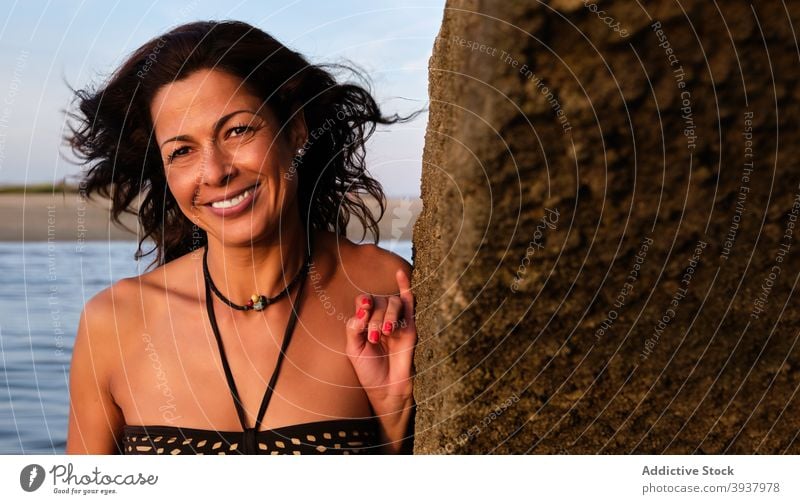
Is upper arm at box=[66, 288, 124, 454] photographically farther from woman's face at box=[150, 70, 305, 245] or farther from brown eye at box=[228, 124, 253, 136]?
brown eye at box=[228, 124, 253, 136]

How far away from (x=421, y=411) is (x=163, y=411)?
1.05m

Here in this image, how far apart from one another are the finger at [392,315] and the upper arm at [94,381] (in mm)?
1132

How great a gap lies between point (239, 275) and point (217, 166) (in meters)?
0.47

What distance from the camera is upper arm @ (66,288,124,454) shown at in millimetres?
3307

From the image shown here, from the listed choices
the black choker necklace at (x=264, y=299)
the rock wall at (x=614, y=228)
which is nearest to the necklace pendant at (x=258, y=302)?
the black choker necklace at (x=264, y=299)

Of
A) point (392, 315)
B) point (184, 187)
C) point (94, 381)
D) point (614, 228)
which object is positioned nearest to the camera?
point (614, 228)

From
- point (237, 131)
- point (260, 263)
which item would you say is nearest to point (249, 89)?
point (237, 131)

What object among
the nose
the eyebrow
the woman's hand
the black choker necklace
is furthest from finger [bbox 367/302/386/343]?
the eyebrow

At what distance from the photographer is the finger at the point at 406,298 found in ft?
8.94

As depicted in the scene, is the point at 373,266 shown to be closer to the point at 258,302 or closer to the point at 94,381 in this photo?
the point at 258,302

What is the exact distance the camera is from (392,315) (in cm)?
272

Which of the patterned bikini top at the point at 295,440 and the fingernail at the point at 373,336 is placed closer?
the fingernail at the point at 373,336

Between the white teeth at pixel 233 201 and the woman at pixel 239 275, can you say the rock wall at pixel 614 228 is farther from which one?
the white teeth at pixel 233 201

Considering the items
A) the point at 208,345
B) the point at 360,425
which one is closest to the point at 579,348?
the point at 360,425
